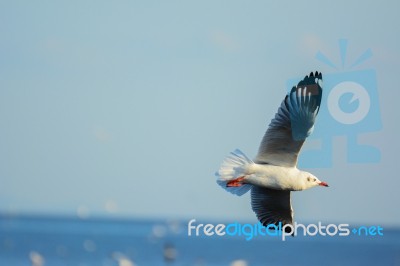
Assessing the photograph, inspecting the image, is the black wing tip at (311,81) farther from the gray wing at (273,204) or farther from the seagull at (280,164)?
the gray wing at (273,204)

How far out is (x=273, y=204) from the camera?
2.92 metres

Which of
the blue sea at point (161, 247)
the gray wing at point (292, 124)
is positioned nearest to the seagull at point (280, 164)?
the gray wing at point (292, 124)

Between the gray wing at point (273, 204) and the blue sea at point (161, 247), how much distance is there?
2.75 feet

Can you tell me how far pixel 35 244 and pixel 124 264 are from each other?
346 centimetres

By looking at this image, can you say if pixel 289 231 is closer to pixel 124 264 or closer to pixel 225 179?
pixel 225 179

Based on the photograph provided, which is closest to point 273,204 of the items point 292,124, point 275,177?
point 275,177

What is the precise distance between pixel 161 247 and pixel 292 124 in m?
6.44

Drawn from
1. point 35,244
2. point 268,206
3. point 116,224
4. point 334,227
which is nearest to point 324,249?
point 334,227

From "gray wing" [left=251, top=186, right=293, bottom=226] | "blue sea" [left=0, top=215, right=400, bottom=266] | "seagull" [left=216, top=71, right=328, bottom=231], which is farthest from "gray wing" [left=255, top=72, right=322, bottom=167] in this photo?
"blue sea" [left=0, top=215, right=400, bottom=266]

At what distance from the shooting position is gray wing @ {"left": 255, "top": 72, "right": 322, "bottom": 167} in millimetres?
2732

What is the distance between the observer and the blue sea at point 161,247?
14.8 ft

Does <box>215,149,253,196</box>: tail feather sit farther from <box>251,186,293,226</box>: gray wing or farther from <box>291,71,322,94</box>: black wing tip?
<box>291,71,322,94</box>: black wing tip

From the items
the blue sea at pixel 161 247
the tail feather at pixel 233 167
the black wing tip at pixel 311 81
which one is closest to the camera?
the black wing tip at pixel 311 81

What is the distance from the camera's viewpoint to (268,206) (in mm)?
2932
